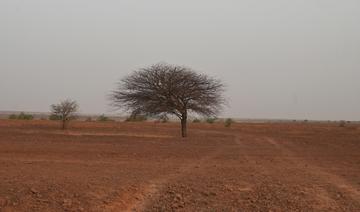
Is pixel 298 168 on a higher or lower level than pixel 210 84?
lower

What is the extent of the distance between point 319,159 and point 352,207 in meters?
8.92

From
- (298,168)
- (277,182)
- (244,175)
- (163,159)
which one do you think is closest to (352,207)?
(277,182)

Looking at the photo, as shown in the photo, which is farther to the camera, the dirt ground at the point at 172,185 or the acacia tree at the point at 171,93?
the acacia tree at the point at 171,93

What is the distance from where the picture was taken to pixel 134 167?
1364 cm

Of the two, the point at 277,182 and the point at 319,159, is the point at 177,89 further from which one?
the point at 277,182

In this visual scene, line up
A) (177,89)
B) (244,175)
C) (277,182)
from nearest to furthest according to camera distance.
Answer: (277,182), (244,175), (177,89)

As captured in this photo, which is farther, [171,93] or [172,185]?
[171,93]

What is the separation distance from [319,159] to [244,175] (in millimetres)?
6463

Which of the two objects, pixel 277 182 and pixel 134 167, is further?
pixel 134 167

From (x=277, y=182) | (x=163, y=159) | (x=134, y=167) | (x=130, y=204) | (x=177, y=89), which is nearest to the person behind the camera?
(x=130, y=204)

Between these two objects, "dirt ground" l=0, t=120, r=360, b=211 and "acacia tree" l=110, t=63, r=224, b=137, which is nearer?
"dirt ground" l=0, t=120, r=360, b=211

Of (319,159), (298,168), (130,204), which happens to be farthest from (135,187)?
(319,159)

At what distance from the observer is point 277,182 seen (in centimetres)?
1122

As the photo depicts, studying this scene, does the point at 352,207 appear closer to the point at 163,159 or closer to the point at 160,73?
the point at 163,159
